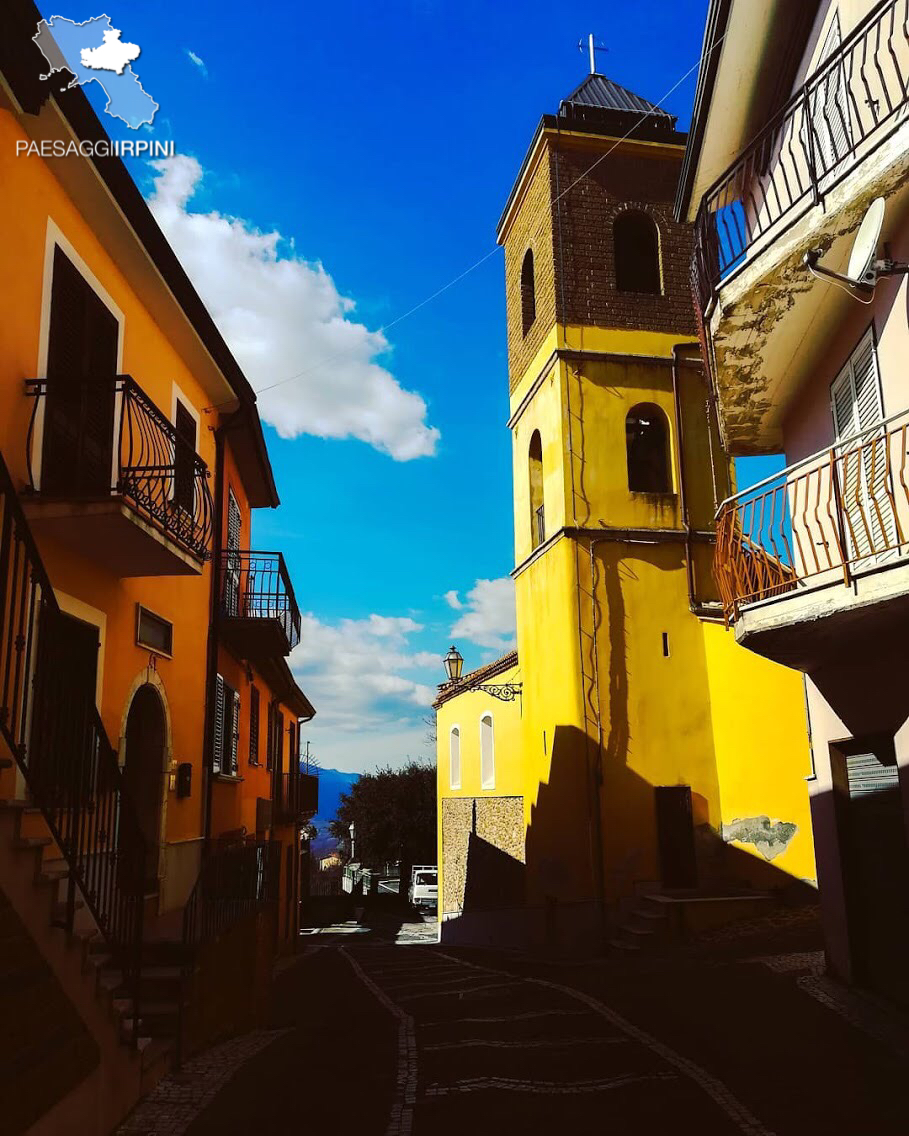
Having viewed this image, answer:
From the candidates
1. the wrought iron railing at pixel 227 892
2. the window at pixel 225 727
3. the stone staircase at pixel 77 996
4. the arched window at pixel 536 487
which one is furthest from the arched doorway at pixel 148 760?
the arched window at pixel 536 487

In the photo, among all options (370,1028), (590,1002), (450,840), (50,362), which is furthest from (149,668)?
(450,840)

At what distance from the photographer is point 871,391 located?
8.48 meters

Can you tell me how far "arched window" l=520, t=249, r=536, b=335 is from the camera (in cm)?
1997

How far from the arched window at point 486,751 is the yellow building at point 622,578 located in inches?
289

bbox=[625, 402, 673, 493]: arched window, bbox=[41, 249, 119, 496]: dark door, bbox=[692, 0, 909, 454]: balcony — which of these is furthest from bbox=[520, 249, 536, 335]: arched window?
bbox=[41, 249, 119, 496]: dark door

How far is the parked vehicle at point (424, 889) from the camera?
39406 mm

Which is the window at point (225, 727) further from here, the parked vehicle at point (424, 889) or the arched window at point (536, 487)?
the parked vehicle at point (424, 889)

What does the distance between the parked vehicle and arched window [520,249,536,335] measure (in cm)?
2687

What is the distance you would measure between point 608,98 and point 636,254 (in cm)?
347

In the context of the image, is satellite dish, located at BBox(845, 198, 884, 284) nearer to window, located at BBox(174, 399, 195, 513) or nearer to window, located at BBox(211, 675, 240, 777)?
window, located at BBox(174, 399, 195, 513)

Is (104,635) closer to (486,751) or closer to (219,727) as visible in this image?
(219,727)

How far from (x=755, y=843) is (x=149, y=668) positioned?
34.5ft

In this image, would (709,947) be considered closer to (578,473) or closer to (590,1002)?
(590,1002)

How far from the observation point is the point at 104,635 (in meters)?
9.11
